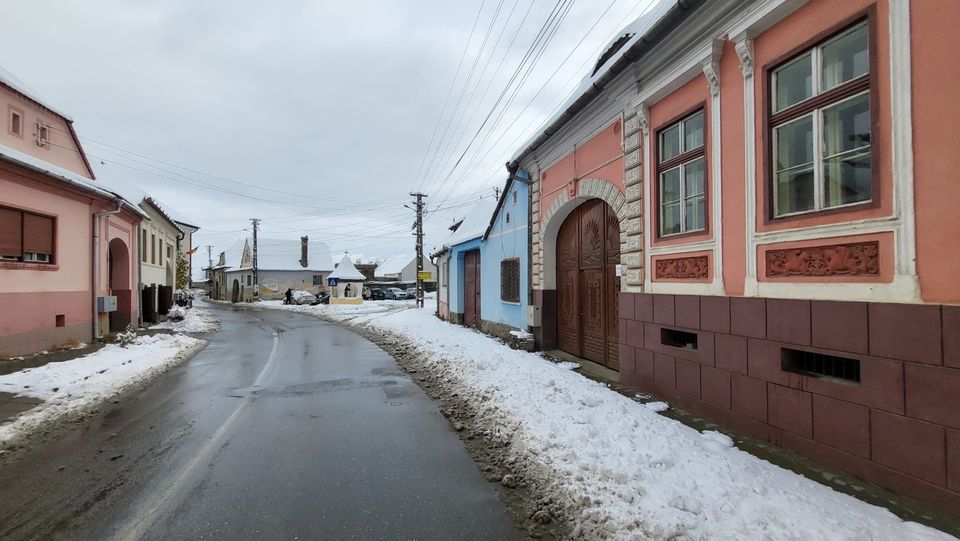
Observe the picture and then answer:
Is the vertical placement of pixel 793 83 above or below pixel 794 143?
above

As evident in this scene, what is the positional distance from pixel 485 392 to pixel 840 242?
4807 millimetres

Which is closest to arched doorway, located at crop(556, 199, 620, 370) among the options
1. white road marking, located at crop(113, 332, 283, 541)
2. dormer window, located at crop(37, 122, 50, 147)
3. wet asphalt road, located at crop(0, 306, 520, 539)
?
wet asphalt road, located at crop(0, 306, 520, 539)

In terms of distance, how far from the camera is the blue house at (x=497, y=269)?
12.6m

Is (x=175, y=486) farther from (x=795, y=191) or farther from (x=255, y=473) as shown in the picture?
(x=795, y=191)

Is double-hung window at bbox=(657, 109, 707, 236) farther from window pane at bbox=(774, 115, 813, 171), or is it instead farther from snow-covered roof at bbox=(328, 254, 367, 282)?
snow-covered roof at bbox=(328, 254, 367, 282)

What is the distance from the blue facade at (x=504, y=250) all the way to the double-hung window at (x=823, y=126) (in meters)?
7.48

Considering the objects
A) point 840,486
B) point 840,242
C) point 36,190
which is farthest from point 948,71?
point 36,190

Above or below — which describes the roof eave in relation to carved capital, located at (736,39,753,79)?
above

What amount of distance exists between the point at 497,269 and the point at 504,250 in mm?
823

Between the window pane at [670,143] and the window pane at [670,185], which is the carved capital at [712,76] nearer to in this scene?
the window pane at [670,143]

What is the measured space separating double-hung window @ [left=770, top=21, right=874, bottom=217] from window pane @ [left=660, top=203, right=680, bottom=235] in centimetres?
175

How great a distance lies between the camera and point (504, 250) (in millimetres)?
13969

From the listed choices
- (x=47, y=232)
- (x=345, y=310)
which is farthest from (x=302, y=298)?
(x=47, y=232)

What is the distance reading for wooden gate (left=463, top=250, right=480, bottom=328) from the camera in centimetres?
1716
